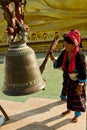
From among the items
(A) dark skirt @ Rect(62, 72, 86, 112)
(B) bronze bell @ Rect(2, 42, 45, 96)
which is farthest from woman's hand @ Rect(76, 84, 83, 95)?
(B) bronze bell @ Rect(2, 42, 45, 96)

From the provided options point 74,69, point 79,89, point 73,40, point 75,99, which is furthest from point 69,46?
point 75,99

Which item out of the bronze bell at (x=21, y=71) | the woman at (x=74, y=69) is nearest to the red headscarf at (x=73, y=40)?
the woman at (x=74, y=69)

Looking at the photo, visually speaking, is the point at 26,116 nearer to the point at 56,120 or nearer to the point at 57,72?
the point at 56,120

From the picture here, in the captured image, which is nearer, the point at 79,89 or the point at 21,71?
the point at 21,71

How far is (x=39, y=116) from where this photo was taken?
15.7ft

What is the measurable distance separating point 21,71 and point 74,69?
2.08m

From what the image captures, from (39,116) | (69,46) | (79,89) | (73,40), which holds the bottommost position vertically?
(39,116)

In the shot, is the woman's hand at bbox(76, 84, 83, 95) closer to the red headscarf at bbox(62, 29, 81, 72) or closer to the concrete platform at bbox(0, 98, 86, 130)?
the red headscarf at bbox(62, 29, 81, 72)

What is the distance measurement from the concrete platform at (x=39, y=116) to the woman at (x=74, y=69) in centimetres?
16

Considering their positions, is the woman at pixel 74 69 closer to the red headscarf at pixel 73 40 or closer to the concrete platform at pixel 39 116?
the red headscarf at pixel 73 40

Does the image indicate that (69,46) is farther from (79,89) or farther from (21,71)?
(21,71)

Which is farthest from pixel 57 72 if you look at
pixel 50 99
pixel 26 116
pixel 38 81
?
pixel 38 81

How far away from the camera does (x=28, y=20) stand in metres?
11.2

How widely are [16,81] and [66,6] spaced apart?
8.97m
